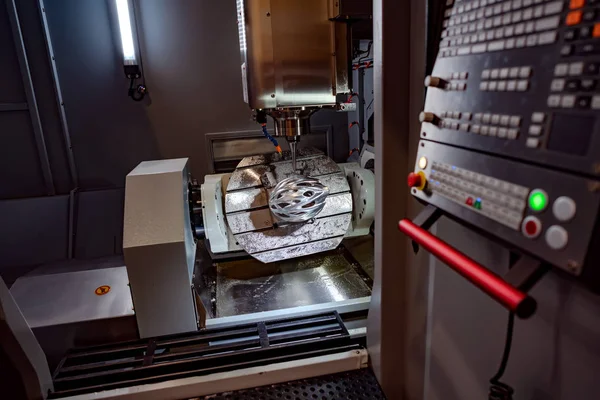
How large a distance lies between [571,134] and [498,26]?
0.22 meters

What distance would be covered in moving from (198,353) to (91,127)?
1.99 meters

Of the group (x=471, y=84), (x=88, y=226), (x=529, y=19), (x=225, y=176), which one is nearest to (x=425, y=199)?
(x=471, y=84)

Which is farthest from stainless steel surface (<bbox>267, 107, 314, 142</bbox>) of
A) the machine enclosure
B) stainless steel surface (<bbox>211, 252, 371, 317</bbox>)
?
stainless steel surface (<bbox>211, 252, 371, 317</bbox>)

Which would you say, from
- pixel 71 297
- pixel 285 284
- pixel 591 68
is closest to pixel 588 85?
pixel 591 68

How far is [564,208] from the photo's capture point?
0.47 m

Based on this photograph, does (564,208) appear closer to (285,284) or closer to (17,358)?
(17,358)

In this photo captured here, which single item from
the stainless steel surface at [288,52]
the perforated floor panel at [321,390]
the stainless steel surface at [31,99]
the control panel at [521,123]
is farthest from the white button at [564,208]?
the stainless steel surface at [31,99]

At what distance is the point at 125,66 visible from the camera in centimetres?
246

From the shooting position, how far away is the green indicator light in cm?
50

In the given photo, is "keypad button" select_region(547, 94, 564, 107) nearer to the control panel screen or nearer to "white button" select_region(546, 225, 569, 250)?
the control panel screen

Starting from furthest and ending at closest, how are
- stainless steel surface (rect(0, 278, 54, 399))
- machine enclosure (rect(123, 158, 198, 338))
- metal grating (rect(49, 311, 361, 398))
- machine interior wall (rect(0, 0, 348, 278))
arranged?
machine interior wall (rect(0, 0, 348, 278)), machine enclosure (rect(123, 158, 198, 338)), metal grating (rect(49, 311, 361, 398)), stainless steel surface (rect(0, 278, 54, 399))

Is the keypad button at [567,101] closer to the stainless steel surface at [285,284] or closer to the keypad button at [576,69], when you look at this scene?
the keypad button at [576,69]

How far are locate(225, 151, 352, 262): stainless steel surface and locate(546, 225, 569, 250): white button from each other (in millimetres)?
1442

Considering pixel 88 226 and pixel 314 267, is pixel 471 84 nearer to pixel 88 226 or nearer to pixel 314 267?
pixel 314 267
